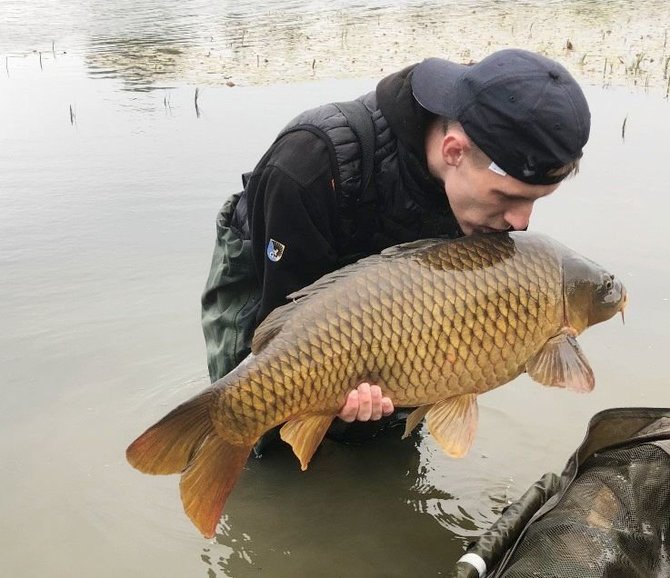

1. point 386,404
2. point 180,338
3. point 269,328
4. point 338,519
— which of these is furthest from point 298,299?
point 180,338

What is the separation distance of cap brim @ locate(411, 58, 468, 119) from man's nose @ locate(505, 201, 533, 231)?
258mm

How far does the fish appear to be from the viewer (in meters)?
1.73

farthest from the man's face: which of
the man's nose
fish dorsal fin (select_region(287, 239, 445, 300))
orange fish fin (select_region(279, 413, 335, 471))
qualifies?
orange fish fin (select_region(279, 413, 335, 471))

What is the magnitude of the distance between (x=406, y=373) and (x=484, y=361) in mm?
175

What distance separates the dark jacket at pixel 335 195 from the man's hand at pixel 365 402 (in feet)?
1.25

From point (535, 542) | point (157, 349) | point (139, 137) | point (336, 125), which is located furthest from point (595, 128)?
point (535, 542)

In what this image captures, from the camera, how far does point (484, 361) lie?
1773 millimetres

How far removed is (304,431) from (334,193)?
1.88ft

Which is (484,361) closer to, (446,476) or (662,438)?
(662,438)

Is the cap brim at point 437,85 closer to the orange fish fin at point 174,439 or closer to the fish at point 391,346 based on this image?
the fish at point 391,346

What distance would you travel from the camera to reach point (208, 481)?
1.74 metres

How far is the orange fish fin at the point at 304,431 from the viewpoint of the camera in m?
1.82

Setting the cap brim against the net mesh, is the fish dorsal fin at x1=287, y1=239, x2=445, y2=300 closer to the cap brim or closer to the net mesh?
the cap brim

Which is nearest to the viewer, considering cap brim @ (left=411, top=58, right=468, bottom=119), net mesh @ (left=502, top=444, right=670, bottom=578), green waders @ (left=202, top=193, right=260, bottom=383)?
net mesh @ (left=502, top=444, right=670, bottom=578)
